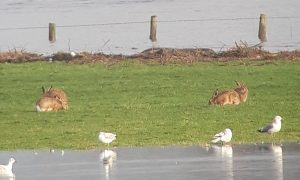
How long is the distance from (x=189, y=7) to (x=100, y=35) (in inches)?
765

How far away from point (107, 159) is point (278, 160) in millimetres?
2762

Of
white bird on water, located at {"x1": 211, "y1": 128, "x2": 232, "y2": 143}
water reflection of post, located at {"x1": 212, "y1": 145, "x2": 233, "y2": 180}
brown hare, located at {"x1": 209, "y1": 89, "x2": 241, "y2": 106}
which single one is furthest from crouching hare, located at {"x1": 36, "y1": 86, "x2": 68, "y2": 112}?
white bird on water, located at {"x1": 211, "y1": 128, "x2": 232, "y2": 143}

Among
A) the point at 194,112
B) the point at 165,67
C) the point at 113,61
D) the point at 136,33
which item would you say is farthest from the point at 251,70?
the point at 136,33

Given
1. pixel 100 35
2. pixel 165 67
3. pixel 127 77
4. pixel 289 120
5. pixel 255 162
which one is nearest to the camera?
pixel 255 162

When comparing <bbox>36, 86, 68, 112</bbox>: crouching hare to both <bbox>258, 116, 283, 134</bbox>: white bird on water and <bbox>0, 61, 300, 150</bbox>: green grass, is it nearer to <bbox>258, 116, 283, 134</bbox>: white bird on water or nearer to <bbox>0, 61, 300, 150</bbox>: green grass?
<bbox>0, 61, 300, 150</bbox>: green grass

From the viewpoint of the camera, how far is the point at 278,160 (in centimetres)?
1736

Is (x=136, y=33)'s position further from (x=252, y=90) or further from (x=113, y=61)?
(x=252, y=90)

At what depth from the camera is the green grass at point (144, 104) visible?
20.7 metres

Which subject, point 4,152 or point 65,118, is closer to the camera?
point 4,152

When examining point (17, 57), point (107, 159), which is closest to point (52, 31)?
point (17, 57)

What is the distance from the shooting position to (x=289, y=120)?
73.0 feet

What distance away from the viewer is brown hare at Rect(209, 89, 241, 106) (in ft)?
80.6

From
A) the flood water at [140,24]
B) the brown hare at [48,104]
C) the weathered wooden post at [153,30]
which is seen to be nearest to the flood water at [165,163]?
the brown hare at [48,104]

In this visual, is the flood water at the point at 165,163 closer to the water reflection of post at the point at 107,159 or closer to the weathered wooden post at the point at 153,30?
the water reflection of post at the point at 107,159
